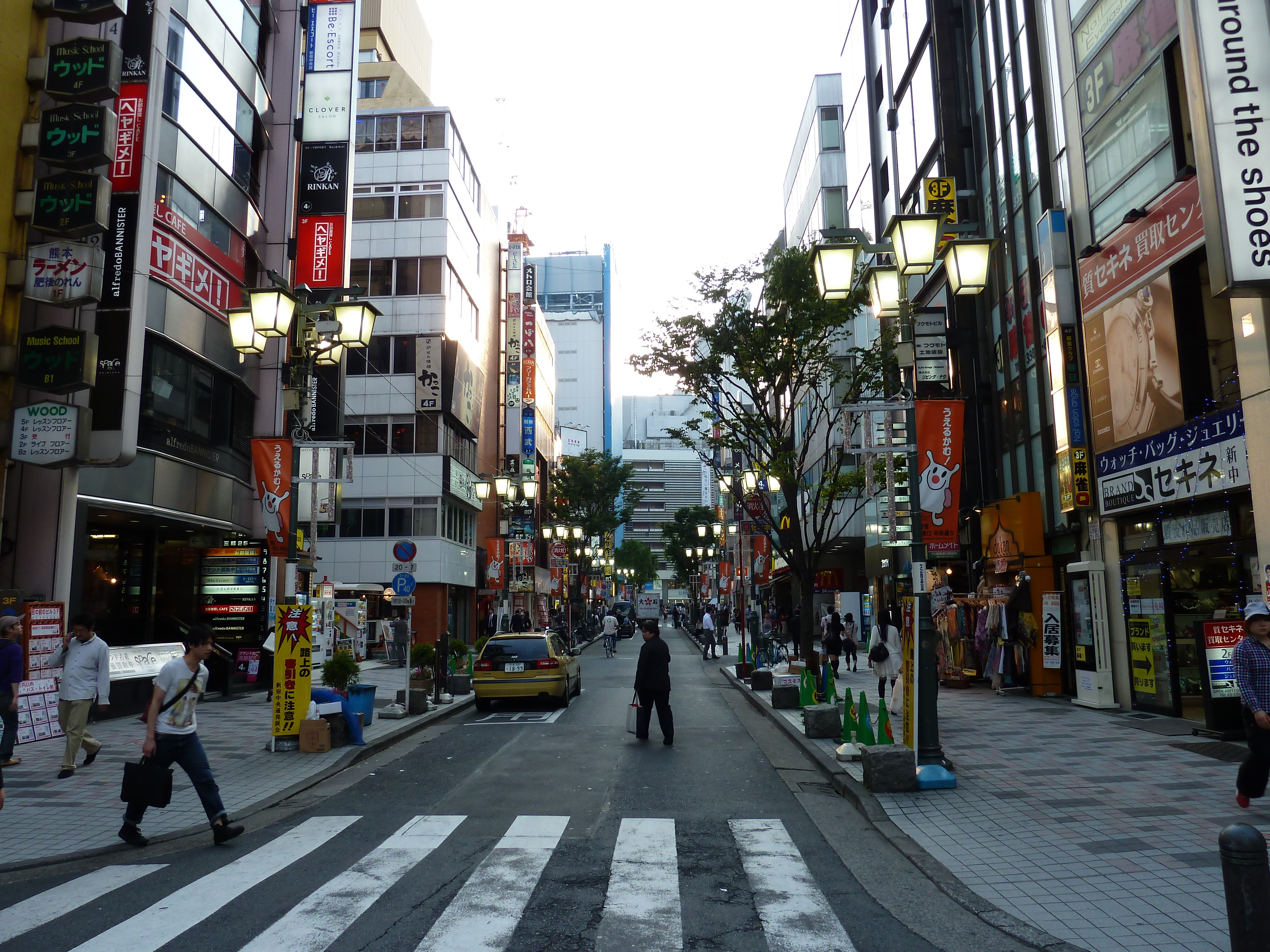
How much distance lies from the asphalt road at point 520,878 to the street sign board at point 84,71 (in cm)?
1111

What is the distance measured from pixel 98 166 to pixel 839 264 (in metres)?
12.0

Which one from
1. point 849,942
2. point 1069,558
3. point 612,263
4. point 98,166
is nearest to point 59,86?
point 98,166

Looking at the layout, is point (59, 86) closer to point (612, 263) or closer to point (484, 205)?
point (484, 205)

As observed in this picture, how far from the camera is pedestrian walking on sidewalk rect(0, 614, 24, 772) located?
34.4 feet

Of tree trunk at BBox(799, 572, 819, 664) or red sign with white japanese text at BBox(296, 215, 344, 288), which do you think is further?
red sign with white japanese text at BBox(296, 215, 344, 288)

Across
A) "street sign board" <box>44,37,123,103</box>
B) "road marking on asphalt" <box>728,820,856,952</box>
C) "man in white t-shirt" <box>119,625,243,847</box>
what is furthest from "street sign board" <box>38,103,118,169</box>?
"road marking on asphalt" <box>728,820,856,952</box>

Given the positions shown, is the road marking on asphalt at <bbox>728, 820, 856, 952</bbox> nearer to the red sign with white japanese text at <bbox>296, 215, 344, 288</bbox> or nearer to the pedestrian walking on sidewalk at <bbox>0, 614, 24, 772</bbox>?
the pedestrian walking on sidewalk at <bbox>0, 614, 24, 772</bbox>

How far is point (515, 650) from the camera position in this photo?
60.7ft

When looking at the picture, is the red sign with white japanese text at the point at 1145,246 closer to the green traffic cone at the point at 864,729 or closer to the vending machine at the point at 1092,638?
the vending machine at the point at 1092,638

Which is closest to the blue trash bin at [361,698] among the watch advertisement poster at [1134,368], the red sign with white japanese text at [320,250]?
the red sign with white japanese text at [320,250]

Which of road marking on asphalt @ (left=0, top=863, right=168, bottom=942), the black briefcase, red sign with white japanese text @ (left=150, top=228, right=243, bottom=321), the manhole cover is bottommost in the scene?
road marking on asphalt @ (left=0, top=863, right=168, bottom=942)

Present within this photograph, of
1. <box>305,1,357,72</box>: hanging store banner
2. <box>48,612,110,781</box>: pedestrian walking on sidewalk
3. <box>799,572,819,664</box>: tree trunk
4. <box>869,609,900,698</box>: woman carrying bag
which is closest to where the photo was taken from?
<box>48,612,110,781</box>: pedestrian walking on sidewalk

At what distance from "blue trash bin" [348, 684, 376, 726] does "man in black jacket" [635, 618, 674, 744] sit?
421 cm

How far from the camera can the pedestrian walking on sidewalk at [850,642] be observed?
90.8 ft
